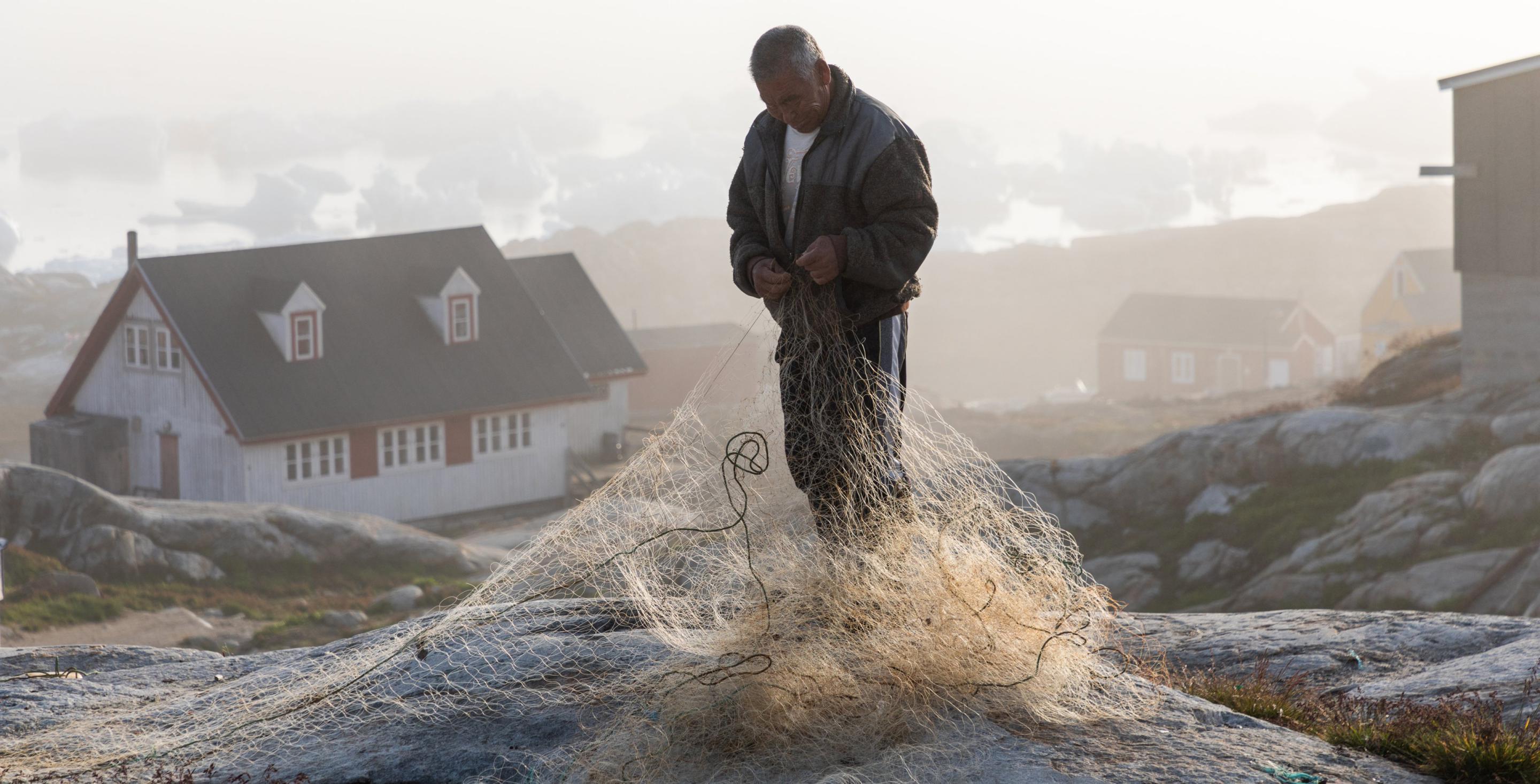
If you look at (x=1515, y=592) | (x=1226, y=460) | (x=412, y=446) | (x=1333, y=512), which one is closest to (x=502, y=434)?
(x=412, y=446)

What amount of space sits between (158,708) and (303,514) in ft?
66.7

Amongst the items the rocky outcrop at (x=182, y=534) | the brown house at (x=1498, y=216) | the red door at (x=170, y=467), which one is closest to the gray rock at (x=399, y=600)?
the rocky outcrop at (x=182, y=534)

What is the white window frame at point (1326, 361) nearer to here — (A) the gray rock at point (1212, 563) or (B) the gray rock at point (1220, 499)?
(B) the gray rock at point (1220, 499)

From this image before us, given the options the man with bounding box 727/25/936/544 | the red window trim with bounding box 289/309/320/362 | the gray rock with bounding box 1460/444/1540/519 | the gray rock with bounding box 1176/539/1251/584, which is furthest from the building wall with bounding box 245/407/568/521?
the man with bounding box 727/25/936/544

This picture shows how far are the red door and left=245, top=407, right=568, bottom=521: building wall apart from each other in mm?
2950

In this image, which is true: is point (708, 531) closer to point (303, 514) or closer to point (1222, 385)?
point (303, 514)

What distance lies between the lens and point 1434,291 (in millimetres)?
58656

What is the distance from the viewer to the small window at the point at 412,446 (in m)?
30.0

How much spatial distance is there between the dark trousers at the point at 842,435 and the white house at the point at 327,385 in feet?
82.8

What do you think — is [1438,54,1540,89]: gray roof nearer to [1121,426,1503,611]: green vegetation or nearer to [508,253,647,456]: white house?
[1121,426,1503,611]: green vegetation

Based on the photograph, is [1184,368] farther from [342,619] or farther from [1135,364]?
[342,619]

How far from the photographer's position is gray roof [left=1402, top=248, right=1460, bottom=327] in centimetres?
5816

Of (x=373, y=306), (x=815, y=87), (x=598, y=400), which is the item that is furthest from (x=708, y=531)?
(x=598, y=400)

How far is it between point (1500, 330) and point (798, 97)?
72.4 feet
